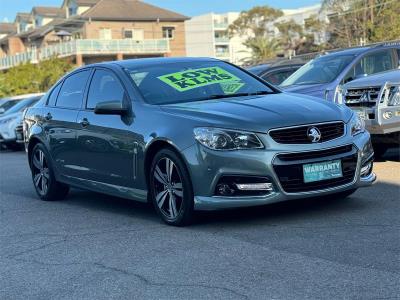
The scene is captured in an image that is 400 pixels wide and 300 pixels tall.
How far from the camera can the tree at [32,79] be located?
44.0 m

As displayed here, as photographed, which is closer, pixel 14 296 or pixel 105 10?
pixel 14 296

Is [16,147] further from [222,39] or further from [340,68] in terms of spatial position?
[222,39]

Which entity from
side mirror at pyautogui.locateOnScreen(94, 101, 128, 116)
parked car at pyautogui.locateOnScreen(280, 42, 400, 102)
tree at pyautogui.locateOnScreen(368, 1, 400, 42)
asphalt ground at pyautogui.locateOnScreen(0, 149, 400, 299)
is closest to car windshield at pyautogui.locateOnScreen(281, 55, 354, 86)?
parked car at pyautogui.locateOnScreen(280, 42, 400, 102)

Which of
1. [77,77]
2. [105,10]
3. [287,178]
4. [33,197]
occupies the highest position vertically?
[105,10]

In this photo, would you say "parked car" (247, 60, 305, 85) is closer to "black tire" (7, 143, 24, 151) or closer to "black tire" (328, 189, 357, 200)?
"black tire" (328, 189, 357, 200)

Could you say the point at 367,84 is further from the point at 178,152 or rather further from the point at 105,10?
the point at 105,10

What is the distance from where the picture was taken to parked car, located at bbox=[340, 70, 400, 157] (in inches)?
357

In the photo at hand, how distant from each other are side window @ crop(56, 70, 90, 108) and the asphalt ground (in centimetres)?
132

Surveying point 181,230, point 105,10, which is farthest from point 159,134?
point 105,10

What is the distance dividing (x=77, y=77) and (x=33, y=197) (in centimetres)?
198

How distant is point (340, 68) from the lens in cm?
1072

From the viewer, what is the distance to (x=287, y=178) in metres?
5.98

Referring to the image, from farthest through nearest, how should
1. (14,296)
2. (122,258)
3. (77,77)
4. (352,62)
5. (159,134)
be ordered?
(352,62) < (77,77) < (159,134) < (122,258) < (14,296)

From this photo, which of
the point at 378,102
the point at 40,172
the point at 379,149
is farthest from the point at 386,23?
the point at 40,172
